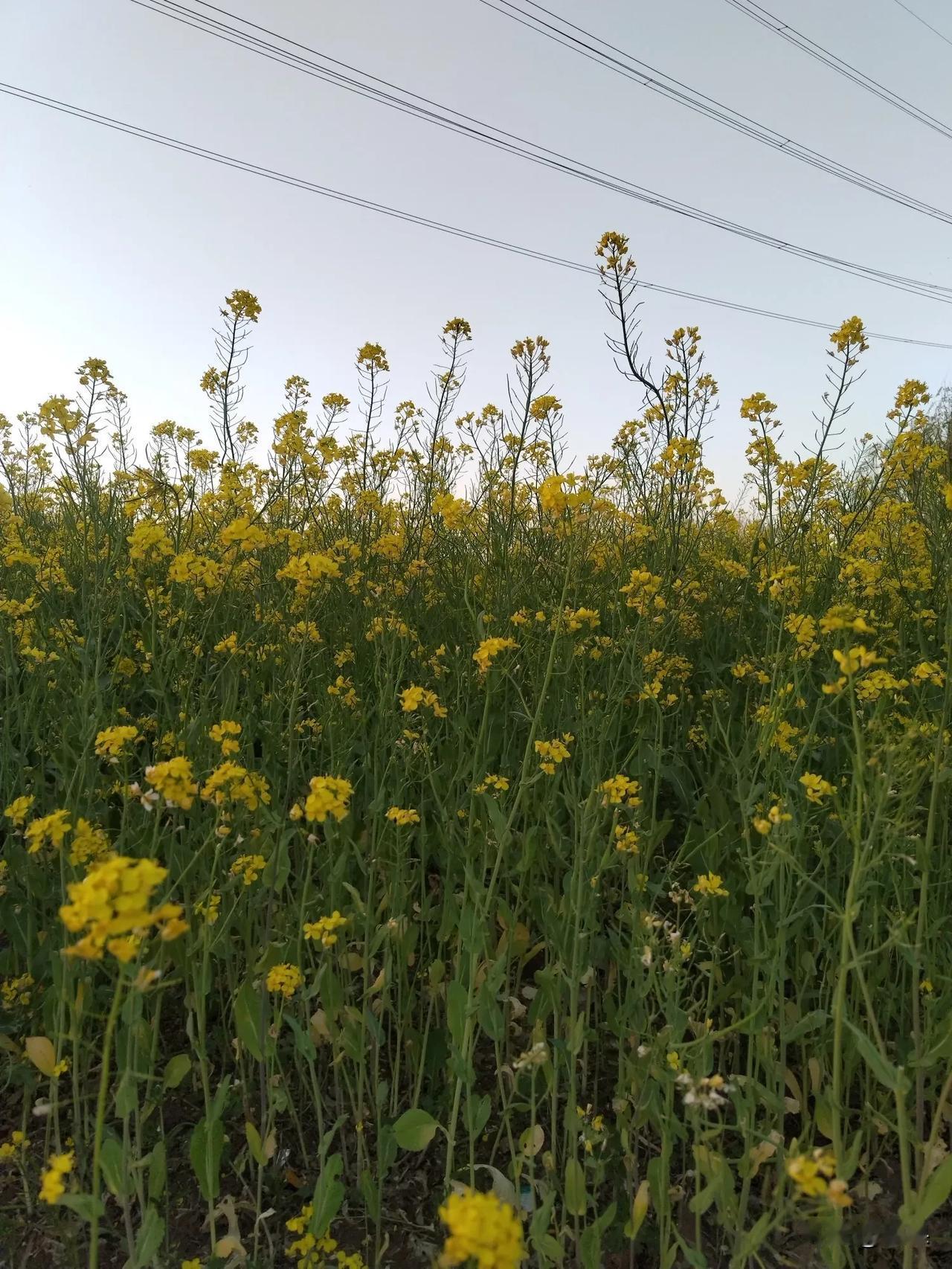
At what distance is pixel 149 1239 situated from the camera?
116 centimetres

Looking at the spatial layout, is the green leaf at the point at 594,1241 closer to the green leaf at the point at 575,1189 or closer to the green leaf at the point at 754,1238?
the green leaf at the point at 575,1189

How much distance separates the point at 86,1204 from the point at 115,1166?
150 millimetres

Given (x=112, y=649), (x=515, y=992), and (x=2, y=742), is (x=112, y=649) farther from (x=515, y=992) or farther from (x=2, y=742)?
(x=515, y=992)

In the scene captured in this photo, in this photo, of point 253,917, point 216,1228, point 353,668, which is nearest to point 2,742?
point 253,917

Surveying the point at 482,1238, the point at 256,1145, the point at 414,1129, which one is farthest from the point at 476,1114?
the point at 482,1238

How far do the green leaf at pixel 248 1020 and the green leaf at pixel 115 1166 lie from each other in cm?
29

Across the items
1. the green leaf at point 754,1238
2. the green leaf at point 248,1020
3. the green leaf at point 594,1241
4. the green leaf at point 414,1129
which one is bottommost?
the green leaf at point 594,1241

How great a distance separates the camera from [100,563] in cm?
222

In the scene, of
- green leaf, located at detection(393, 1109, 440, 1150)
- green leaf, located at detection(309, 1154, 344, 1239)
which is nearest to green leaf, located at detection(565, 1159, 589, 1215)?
green leaf, located at detection(393, 1109, 440, 1150)

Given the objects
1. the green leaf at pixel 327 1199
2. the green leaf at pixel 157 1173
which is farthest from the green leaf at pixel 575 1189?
the green leaf at pixel 157 1173

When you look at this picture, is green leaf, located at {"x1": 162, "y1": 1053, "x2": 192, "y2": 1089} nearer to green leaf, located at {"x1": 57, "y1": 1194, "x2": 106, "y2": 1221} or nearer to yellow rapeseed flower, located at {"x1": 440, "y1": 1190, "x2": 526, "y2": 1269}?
green leaf, located at {"x1": 57, "y1": 1194, "x2": 106, "y2": 1221}

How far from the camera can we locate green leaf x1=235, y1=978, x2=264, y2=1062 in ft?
4.94

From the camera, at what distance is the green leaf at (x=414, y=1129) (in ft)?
4.81

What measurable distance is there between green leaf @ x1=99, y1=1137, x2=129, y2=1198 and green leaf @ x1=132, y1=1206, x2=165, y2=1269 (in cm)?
7
